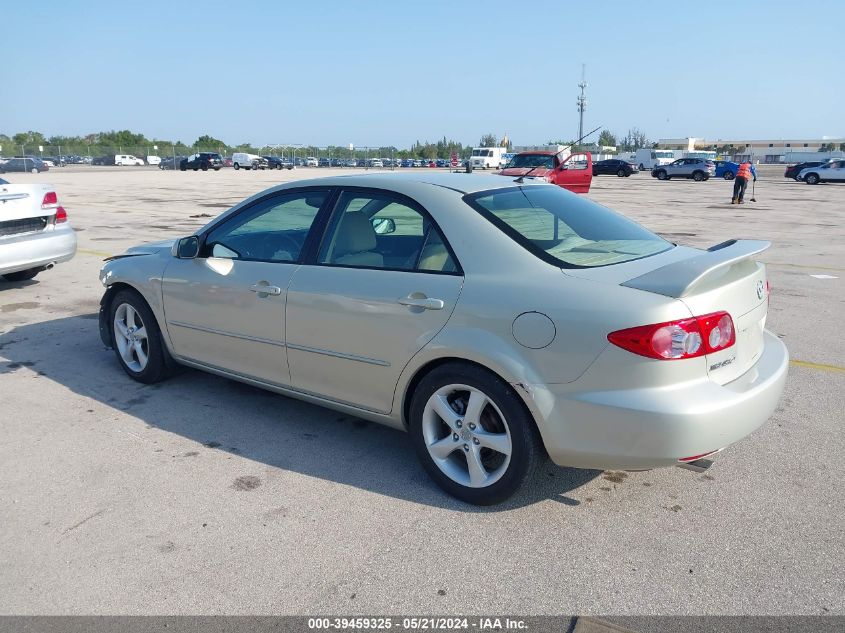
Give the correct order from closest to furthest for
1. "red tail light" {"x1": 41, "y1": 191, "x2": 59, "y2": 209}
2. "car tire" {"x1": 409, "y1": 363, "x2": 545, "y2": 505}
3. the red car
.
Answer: "car tire" {"x1": 409, "y1": 363, "x2": 545, "y2": 505} < "red tail light" {"x1": 41, "y1": 191, "x2": 59, "y2": 209} < the red car

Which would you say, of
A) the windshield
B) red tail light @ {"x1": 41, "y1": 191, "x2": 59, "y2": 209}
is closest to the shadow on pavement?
red tail light @ {"x1": 41, "y1": 191, "x2": 59, "y2": 209}

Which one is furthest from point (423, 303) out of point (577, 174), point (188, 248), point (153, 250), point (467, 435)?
point (577, 174)

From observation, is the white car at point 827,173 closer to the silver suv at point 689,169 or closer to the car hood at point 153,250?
the silver suv at point 689,169

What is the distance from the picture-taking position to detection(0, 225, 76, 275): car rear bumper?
779cm

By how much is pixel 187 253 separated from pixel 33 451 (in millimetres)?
1507

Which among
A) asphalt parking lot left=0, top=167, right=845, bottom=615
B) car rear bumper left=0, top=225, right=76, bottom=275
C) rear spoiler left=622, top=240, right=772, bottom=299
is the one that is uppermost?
rear spoiler left=622, top=240, right=772, bottom=299

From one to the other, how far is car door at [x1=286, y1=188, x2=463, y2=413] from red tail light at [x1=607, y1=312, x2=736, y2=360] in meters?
0.87

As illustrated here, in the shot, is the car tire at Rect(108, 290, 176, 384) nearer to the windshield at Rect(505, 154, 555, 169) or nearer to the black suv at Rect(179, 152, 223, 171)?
the windshield at Rect(505, 154, 555, 169)

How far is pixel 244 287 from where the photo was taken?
14.4ft

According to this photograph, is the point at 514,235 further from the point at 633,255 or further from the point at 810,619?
the point at 810,619

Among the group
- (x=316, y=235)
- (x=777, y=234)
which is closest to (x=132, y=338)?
(x=316, y=235)

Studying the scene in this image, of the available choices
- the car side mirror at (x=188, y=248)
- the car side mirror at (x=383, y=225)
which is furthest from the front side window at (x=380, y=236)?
the car side mirror at (x=188, y=248)

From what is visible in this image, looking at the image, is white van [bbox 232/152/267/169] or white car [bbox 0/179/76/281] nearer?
white car [bbox 0/179/76/281]

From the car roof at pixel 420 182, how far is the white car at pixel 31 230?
16.0 feet
